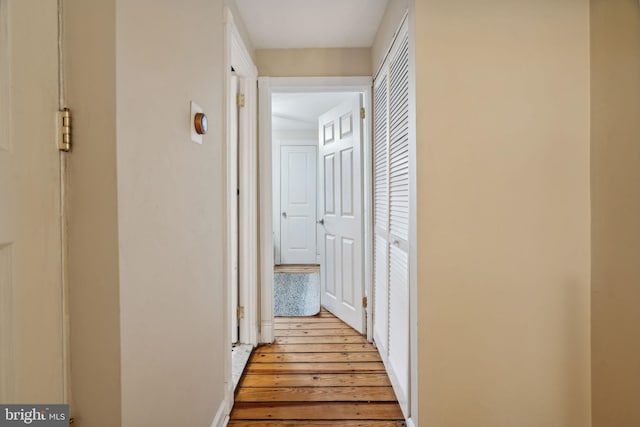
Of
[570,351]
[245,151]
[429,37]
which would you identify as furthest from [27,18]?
[570,351]

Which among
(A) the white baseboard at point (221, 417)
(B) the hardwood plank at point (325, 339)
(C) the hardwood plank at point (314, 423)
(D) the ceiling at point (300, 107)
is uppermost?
(D) the ceiling at point (300, 107)

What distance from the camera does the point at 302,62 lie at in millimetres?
2559

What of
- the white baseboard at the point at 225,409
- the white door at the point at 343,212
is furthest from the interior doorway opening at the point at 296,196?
the white baseboard at the point at 225,409

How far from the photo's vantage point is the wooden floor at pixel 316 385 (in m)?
1.72

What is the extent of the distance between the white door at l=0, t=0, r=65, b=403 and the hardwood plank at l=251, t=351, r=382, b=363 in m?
1.68

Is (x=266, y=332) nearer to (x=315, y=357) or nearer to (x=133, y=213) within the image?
(x=315, y=357)

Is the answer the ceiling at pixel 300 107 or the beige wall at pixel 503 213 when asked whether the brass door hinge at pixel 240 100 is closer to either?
the ceiling at pixel 300 107

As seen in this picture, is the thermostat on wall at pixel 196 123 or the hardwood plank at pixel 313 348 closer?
the thermostat on wall at pixel 196 123

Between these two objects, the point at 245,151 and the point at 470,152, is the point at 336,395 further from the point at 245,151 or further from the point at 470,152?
the point at 245,151

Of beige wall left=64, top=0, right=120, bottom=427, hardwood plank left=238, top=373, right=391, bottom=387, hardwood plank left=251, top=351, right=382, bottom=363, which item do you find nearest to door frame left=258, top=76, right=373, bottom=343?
hardwood plank left=251, top=351, right=382, bottom=363

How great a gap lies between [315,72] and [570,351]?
7.55 ft

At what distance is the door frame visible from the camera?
8.30ft

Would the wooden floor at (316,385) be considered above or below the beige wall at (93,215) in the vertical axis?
below

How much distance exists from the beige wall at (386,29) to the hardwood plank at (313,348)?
2.03 meters
